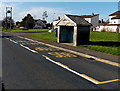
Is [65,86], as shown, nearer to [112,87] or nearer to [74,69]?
[112,87]

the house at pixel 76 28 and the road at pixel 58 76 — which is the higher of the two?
the house at pixel 76 28

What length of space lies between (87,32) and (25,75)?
42.7 feet

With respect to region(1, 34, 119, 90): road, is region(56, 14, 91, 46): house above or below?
above

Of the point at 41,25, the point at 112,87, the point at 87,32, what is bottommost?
the point at 112,87

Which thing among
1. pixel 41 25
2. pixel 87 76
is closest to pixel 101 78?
pixel 87 76

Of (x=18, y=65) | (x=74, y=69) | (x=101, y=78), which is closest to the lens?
(x=101, y=78)

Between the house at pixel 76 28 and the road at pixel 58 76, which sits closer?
the road at pixel 58 76

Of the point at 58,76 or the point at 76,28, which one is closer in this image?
the point at 58,76

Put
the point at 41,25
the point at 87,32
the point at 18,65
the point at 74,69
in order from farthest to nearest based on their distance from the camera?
the point at 41,25 < the point at 87,32 < the point at 18,65 < the point at 74,69

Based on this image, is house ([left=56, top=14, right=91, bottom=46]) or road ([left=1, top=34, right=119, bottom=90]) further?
house ([left=56, top=14, right=91, bottom=46])

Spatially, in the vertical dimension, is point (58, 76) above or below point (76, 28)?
below

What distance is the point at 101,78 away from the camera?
757cm

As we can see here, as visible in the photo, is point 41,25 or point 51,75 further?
point 41,25

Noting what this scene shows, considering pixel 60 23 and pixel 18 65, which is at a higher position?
pixel 60 23
